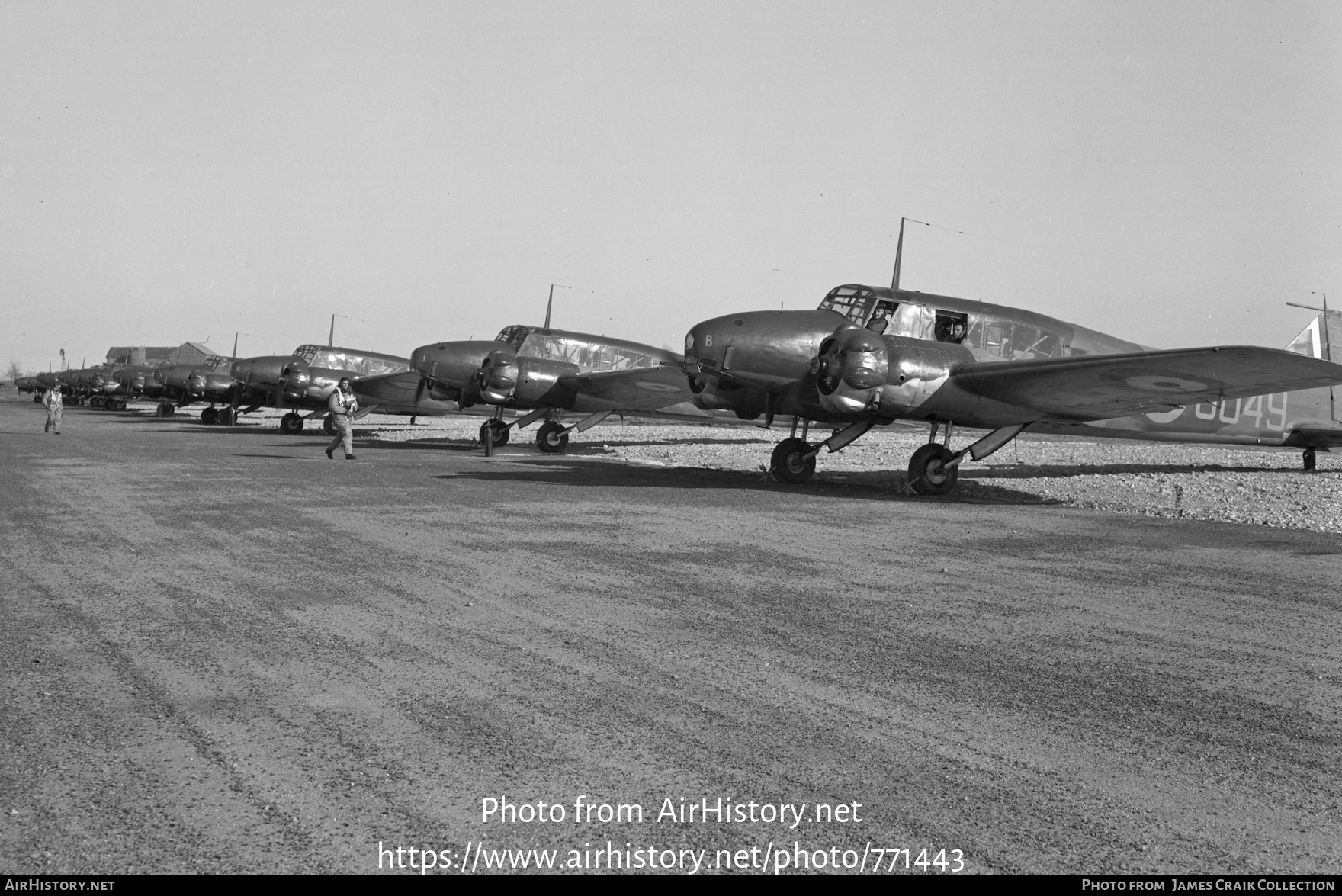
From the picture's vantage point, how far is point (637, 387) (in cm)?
2650

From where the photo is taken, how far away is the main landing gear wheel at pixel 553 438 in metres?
27.7

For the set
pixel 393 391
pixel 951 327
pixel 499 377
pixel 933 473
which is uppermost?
pixel 951 327

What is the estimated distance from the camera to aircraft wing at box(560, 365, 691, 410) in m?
25.9

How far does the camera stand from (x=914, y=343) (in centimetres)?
1580

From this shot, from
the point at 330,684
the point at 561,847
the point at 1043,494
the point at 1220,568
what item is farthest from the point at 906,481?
the point at 561,847

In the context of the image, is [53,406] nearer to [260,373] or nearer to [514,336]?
[260,373]

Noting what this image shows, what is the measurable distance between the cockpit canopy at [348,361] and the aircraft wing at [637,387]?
12.8m

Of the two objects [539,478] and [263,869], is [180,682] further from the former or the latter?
[539,478]

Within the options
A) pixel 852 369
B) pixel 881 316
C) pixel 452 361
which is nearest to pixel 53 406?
pixel 452 361

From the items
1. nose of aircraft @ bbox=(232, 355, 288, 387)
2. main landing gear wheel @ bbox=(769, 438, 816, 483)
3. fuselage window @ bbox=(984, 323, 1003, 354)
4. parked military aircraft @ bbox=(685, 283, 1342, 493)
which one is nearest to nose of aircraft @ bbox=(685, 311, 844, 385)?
parked military aircraft @ bbox=(685, 283, 1342, 493)

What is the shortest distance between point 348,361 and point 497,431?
12.9 meters

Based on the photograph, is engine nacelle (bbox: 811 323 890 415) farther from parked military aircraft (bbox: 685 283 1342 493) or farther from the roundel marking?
the roundel marking

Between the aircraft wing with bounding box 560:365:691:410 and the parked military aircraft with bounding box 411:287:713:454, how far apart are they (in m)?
0.02

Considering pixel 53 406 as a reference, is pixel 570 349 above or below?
above
